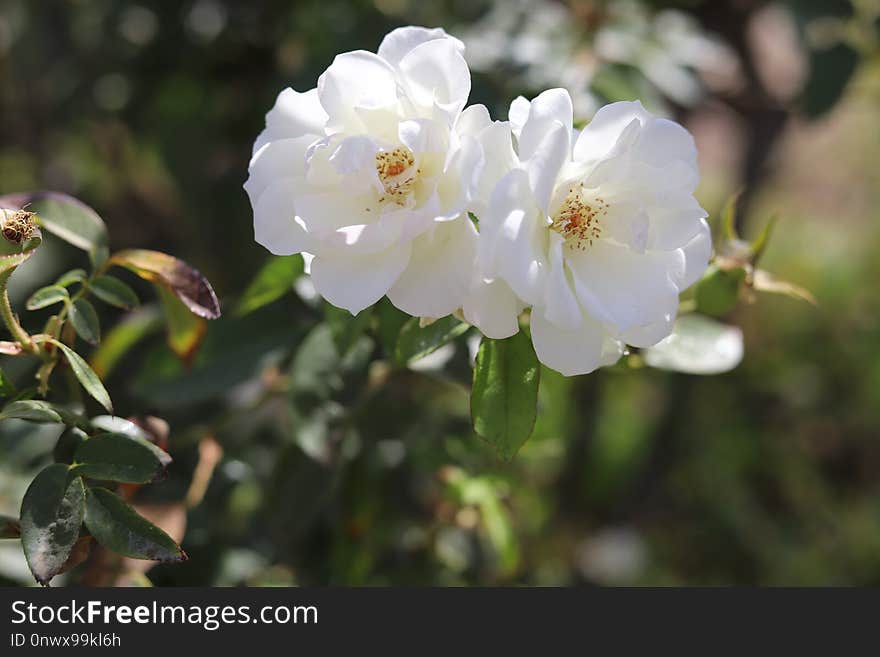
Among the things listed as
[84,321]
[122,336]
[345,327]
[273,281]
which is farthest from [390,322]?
[122,336]

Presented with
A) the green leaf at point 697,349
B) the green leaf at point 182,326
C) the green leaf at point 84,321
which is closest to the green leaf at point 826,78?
the green leaf at point 697,349

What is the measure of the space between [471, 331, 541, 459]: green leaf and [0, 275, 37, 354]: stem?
1.06ft

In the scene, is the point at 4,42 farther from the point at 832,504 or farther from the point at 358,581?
the point at 832,504

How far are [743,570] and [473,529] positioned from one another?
1197mm

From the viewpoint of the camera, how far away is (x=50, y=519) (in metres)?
0.63

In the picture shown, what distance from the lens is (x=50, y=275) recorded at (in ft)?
3.87

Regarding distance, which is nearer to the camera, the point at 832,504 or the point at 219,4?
the point at 219,4

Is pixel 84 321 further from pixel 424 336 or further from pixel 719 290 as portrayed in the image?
pixel 719 290

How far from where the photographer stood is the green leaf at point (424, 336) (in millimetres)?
673

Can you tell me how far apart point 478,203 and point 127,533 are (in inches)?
13.5

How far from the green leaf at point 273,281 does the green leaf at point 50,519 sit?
0.26 m

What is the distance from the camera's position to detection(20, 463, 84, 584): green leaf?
23.9 inches

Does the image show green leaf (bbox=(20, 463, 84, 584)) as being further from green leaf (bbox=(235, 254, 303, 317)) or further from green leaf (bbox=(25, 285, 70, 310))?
green leaf (bbox=(235, 254, 303, 317))

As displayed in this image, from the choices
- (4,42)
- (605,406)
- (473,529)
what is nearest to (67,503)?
(473,529)
